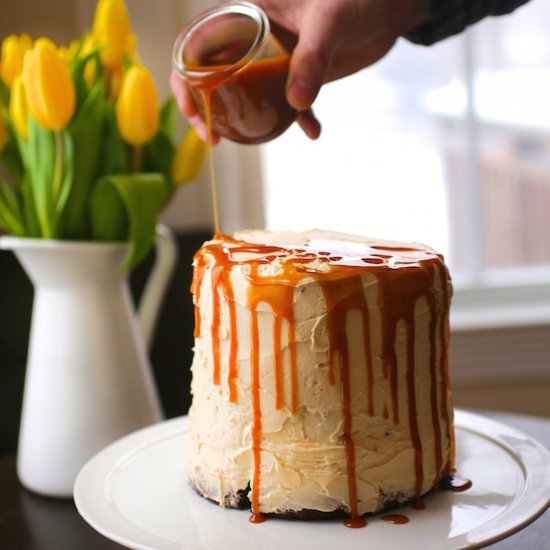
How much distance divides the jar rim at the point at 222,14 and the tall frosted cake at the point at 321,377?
0.68ft

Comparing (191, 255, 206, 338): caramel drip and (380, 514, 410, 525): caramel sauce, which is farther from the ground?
(191, 255, 206, 338): caramel drip

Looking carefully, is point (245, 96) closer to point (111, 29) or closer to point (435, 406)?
point (111, 29)

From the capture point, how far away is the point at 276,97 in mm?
982

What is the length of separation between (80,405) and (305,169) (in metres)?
1.31

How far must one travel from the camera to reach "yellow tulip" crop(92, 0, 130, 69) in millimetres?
1108

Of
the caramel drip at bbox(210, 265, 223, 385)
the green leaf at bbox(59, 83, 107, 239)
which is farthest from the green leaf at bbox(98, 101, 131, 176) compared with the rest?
the caramel drip at bbox(210, 265, 223, 385)

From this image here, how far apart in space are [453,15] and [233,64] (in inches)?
18.1

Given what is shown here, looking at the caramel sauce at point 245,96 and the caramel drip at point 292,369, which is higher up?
the caramel sauce at point 245,96

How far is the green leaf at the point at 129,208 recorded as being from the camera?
3.54 feet

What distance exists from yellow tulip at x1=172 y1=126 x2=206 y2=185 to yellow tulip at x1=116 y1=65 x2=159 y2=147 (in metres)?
0.06

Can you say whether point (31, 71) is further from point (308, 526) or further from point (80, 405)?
point (308, 526)

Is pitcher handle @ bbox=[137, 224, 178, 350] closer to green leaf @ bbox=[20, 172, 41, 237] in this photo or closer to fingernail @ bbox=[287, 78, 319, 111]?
green leaf @ bbox=[20, 172, 41, 237]

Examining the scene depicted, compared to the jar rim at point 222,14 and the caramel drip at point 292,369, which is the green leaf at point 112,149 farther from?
the caramel drip at point 292,369

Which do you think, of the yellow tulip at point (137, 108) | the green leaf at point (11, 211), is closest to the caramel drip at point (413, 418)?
the yellow tulip at point (137, 108)
